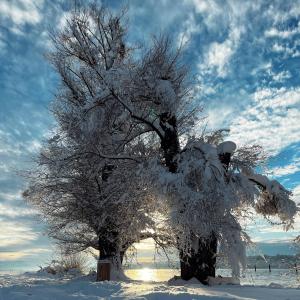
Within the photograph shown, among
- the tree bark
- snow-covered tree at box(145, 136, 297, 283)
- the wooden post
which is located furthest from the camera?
the wooden post

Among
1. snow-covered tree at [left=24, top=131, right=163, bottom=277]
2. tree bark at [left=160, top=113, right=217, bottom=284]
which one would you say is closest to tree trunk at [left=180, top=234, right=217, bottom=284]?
tree bark at [left=160, top=113, right=217, bottom=284]

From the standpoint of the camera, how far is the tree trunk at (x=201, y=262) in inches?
521

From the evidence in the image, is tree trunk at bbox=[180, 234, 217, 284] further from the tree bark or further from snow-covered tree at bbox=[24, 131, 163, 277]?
snow-covered tree at bbox=[24, 131, 163, 277]

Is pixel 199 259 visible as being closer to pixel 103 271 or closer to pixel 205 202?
pixel 205 202

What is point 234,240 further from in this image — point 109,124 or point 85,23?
point 85,23

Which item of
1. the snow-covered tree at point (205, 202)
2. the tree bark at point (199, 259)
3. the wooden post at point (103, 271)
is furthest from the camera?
the wooden post at point (103, 271)

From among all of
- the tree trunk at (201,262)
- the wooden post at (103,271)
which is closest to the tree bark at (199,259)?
the tree trunk at (201,262)

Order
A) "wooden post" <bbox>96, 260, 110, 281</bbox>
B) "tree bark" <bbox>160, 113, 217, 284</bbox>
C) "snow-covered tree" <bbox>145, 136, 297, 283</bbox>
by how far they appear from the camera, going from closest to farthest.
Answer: "snow-covered tree" <bbox>145, 136, 297, 283</bbox>, "tree bark" <bbox>160, 113, 217, 284</bbox>, "wooden post" <bbox>96, 260, 110, 281</bbox>

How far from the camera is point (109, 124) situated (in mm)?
14477

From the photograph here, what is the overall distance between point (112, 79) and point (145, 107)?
160 centimetres

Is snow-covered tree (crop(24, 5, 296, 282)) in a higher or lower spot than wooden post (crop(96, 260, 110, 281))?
higher

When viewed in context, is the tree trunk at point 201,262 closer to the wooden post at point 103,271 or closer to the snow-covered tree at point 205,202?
the snow-covered tree at point 205,202

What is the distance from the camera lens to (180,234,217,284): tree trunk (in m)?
13.2

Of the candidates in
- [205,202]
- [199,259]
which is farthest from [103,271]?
[205,202]
